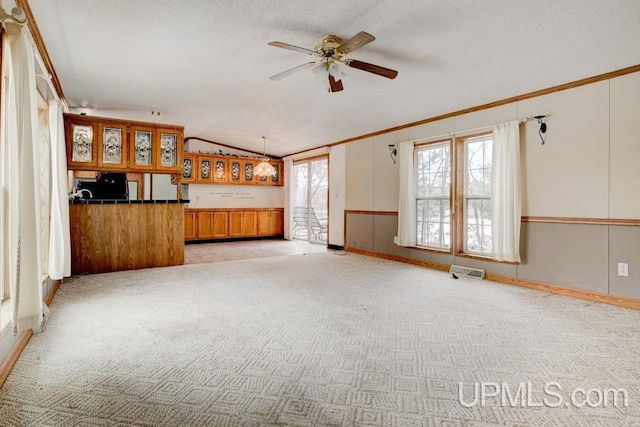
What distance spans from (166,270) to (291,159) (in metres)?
4.82

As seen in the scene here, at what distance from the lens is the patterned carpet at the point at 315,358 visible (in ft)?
4.90

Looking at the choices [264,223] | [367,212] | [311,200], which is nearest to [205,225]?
[264,223]

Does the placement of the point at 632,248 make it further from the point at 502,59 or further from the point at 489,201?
the point at 502,59

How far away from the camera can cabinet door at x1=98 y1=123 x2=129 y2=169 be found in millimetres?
4551

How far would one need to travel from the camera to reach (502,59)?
3096mm

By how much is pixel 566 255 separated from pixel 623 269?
48cm

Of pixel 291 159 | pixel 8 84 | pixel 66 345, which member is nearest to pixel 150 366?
pixel 66 345

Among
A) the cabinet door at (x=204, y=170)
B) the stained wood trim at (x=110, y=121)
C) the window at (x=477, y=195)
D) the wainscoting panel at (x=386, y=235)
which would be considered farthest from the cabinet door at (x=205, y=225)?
the window at (x=477, y=195)

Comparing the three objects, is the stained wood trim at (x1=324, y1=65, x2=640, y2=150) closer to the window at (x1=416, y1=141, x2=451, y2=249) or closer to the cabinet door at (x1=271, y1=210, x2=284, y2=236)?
the window at (x1=416, y1=141, x2=451, y2=249)

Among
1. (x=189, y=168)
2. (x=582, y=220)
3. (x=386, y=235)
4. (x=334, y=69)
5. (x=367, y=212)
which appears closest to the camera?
(x=334, y=69)

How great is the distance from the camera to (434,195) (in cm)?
496

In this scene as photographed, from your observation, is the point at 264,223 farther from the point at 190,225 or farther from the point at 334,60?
the point at 334,60

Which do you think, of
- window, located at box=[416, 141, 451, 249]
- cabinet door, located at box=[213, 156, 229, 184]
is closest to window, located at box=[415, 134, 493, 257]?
window, located at box=[416, 141, 451, 249]

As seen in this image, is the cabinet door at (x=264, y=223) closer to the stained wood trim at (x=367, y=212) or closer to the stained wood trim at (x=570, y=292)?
the stained wood trim at (x=367, y=212)
